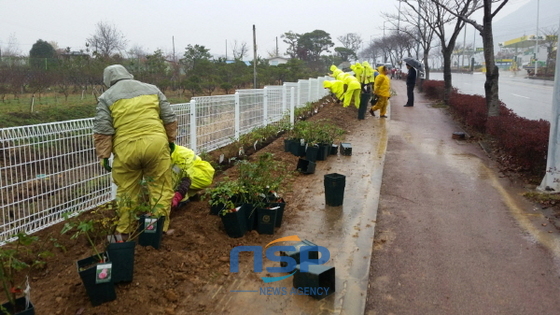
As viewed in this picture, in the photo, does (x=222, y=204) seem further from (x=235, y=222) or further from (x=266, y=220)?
(x=266, y=220)

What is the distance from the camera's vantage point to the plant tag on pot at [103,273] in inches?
117

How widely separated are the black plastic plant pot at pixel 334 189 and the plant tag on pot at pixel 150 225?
7.38 feet

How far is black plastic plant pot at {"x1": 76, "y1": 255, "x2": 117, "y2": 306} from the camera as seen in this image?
9.70 ft

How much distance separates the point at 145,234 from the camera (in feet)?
12.4

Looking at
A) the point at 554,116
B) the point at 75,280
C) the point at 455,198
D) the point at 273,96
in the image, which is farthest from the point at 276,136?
the point at 75,280

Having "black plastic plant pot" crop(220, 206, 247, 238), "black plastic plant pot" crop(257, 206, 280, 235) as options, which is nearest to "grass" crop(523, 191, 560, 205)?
"black plastic plant pot" crop(257, 206, 280, 235)

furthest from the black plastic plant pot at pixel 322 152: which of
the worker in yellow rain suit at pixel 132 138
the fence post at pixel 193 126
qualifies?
the worker in yellow rain suit at pixel 132 138

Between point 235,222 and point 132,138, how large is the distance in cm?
121

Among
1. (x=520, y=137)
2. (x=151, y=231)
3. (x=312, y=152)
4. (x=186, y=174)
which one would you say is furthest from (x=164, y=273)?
(x=520, y=137)

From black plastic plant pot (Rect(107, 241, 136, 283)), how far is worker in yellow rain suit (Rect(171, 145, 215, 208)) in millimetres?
1514

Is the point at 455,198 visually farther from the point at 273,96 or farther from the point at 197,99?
the point at 273,96

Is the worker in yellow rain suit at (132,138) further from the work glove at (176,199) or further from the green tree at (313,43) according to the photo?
the green tree at (313,43)

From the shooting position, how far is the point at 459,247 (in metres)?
4.46

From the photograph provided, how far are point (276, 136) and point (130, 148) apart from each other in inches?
257
